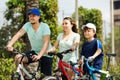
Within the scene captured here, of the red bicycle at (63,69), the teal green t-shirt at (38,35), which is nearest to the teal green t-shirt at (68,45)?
the red bicycle at (63,69)

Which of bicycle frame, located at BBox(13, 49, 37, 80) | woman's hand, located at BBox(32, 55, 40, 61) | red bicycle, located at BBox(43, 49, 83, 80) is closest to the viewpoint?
bicycle frame, located at BBox(13, 49, 37, 80)

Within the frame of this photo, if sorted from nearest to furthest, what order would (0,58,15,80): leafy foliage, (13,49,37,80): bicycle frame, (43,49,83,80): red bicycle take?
(13,49,37,80): bicycle frame, (43,49,83,80): red bicycle, (0,58,15,80): leafy foliage

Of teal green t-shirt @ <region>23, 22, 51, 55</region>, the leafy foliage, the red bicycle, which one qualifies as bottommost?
the leafy foliage

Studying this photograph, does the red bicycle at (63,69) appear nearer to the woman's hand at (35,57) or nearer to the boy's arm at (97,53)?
the woman's hand at (35,57)

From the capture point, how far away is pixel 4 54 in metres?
13.6

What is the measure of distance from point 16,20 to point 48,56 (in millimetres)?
6316

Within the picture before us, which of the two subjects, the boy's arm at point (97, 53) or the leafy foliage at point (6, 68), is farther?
the leafy foliage at point (6, 68)

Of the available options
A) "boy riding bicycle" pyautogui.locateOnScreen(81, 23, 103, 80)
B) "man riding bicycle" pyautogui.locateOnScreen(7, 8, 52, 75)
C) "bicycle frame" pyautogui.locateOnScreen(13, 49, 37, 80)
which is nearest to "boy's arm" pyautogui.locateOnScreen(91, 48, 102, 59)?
"boy riding bicycle" pyautogui.locateOnScreen(81, 23, 103, 80)

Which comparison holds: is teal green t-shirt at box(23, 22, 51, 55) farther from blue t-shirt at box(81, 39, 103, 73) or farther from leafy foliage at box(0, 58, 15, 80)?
leafy foliage at box(0, 58, 15, 80)

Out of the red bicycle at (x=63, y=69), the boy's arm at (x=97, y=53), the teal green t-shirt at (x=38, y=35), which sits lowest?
the red bicycle at (x=63, y=69)

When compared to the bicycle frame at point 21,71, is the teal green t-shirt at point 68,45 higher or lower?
higher

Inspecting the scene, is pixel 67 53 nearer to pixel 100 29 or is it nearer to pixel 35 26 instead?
pixel 35 26

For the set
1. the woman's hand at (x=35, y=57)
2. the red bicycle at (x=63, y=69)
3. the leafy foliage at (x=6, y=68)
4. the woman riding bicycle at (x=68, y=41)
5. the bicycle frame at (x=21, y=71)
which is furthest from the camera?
the leafy foliage at (x=6, y=68)

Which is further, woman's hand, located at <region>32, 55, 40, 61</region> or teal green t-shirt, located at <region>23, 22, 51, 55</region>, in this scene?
teal green t-shirt, located at <region>23, 22, 51, 55</region>
